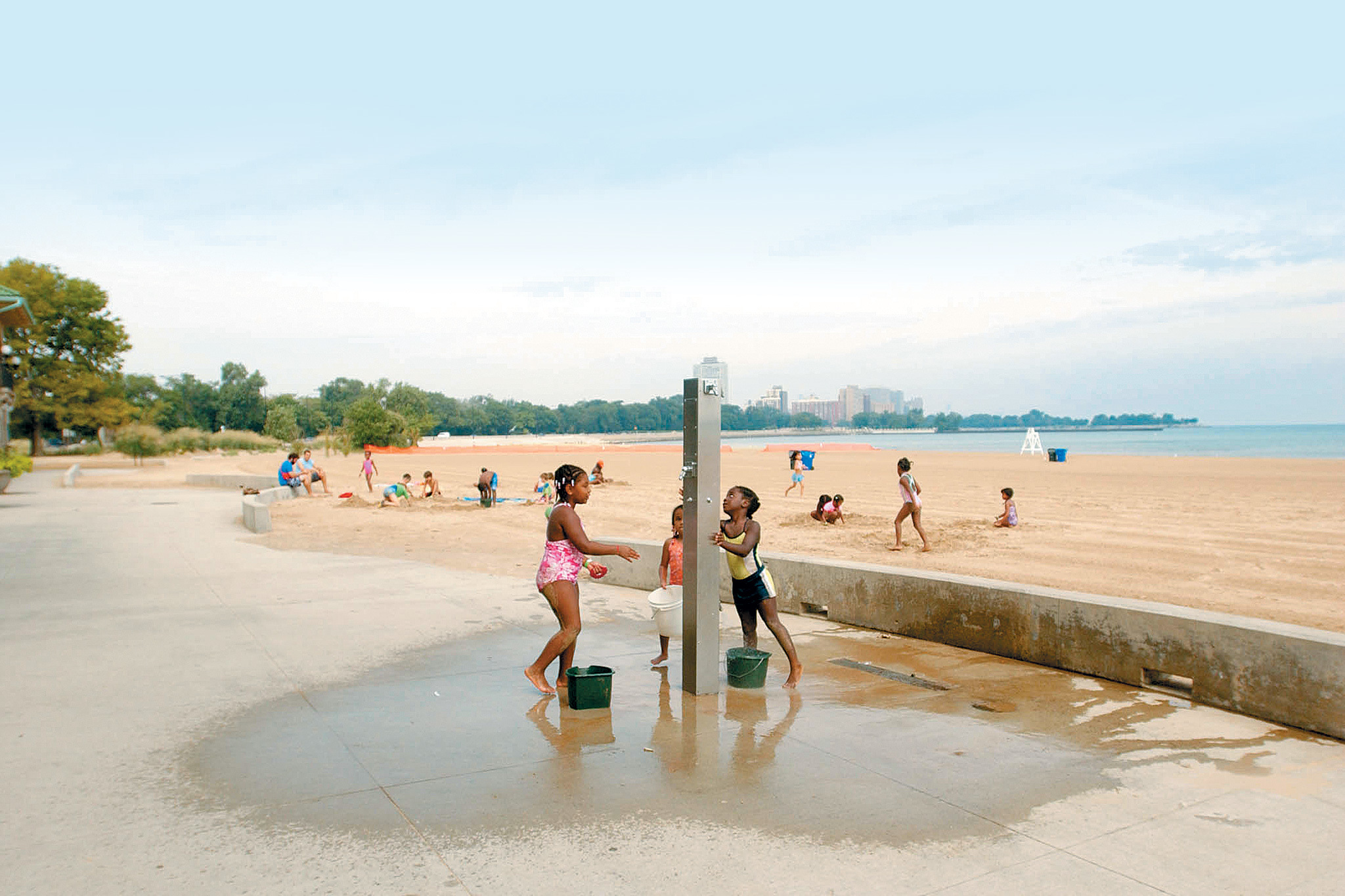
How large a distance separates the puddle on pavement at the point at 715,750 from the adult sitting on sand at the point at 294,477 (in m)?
20.6

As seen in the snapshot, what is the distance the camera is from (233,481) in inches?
1240

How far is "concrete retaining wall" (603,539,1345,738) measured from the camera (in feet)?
17.5

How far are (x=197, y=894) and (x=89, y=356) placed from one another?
70.8 meters

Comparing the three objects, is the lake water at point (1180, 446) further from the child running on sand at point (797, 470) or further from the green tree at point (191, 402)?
the green tree at point (191, 402)

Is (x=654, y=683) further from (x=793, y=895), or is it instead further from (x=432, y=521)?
(x=432, y=521)

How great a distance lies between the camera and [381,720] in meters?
5.63

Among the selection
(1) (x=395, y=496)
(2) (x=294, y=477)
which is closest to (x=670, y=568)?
(1) (x=395, y=496)

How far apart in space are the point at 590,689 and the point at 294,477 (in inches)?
885

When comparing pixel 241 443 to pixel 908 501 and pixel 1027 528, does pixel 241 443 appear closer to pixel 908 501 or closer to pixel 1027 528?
pixel 1027 528

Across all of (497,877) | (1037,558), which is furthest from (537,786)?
(1037,558)

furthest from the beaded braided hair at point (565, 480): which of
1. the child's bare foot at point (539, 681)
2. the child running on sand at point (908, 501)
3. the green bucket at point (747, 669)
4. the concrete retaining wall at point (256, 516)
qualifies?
the concrete retaining wall at point (256, 516)

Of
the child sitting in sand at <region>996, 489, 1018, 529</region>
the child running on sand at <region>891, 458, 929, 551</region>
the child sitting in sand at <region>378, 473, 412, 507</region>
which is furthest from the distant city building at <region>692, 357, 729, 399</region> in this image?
the child sitting in sand at <region>378, 473, 412, 507</region>

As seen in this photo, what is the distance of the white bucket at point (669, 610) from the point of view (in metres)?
6.36

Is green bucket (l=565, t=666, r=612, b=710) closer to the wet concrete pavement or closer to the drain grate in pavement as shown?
the wet concrete pavement
